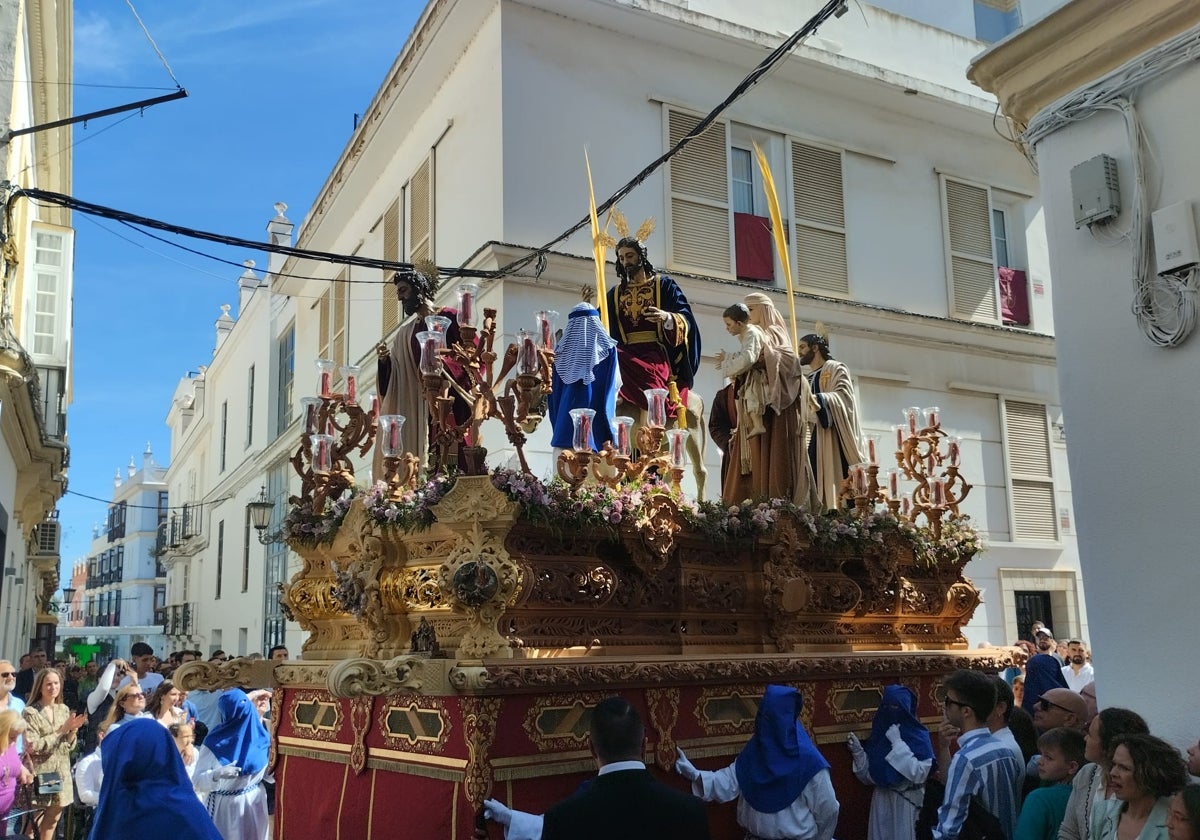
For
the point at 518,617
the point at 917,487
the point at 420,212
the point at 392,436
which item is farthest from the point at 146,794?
the point at 420,212

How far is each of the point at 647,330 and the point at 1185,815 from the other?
4.77 meters

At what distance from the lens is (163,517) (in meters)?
40.5

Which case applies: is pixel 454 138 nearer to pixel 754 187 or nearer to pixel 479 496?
pixel 754 187

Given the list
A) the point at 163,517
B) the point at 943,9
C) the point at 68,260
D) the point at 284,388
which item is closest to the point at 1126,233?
the point at 943,9

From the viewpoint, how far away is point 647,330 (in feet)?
24.6

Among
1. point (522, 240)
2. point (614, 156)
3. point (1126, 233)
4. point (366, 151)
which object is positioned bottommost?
point (1126, 233)

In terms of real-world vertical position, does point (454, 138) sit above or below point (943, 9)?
below

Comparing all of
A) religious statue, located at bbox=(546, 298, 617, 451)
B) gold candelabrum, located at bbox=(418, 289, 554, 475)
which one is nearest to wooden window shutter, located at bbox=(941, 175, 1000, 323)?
religious statue, located at bbox=(546, 298, 617, 451)

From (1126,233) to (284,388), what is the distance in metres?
18.3

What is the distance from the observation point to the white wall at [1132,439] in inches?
199

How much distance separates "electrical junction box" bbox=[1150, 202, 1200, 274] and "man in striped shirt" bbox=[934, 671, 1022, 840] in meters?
2.15

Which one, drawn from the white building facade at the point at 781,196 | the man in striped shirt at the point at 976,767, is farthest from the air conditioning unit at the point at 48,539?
the man in striped shirt at the point at 976,767

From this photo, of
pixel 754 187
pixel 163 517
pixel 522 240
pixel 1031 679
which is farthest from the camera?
pixel 163 517

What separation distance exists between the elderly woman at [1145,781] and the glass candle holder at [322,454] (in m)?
4.40
